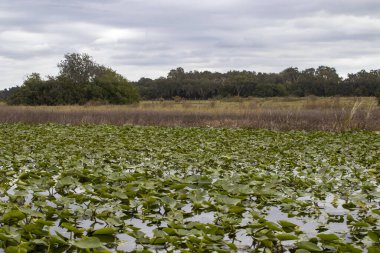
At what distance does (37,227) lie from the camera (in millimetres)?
3436

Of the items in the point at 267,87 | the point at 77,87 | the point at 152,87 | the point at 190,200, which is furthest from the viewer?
the point at 152,87

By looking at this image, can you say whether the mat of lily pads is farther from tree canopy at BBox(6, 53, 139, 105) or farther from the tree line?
the tree line

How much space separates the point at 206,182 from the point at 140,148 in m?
4.25

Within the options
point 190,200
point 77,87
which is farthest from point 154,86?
point 190,200

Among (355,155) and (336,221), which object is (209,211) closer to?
(336,221)

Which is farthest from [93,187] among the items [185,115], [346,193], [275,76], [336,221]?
[275,76]

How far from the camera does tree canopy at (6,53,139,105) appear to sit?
4013 cm

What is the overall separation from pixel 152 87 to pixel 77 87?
2615cm

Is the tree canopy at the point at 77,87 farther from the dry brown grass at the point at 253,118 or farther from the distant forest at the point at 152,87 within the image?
the dry brown grass at the point at 253,118

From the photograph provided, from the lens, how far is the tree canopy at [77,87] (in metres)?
40.1

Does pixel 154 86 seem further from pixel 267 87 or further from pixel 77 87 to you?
pixel 77 87

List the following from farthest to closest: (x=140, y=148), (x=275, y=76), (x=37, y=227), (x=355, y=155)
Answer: (x=275, y=76) < (x=140, y=148) < (x=355, y=155) < (x=37, y=227)

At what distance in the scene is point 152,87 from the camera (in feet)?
219

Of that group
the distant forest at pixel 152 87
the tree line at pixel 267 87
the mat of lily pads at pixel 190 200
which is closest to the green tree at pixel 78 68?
the distant forest at pixel 152 87
